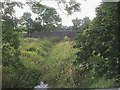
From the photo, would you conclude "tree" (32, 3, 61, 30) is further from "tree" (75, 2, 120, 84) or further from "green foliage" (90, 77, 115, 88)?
"green foliage" (90, 77, 115, 88)

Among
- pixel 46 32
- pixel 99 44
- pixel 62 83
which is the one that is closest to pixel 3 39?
pixel 46 32

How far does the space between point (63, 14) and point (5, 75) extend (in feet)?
3.70

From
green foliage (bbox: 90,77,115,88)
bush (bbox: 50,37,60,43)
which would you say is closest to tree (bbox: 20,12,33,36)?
bush (bbox: 50,37,60,43)

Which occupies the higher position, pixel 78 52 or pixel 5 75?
pixel 78 52

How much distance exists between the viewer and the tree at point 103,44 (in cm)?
511

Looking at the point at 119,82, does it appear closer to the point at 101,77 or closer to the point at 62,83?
the point at 101,77

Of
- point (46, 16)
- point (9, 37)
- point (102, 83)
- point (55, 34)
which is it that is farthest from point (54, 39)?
point (102, 83)

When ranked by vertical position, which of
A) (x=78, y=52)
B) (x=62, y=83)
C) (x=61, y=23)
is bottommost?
(x=62, y=83)

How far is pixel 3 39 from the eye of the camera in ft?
16.6

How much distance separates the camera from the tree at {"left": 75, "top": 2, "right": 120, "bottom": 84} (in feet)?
16.8

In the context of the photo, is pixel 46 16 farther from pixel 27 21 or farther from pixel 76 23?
pixel 76 23

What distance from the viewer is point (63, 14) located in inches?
201

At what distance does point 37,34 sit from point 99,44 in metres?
0.85

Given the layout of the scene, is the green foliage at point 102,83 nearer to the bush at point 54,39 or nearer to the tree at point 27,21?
the bush at point 54,39
